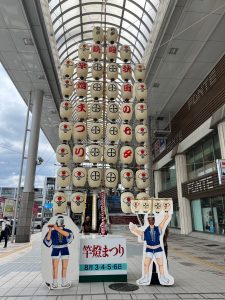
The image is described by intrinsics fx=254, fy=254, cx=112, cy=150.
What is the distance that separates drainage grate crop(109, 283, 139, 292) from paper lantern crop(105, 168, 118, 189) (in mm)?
3343

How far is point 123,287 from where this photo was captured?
5.23m

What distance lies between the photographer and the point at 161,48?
12906 millimetres

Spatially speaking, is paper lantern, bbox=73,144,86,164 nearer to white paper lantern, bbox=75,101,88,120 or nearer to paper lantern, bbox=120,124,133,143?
white paper lantern, bbox=75,101,88,120

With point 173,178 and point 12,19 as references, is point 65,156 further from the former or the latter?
point 173,178

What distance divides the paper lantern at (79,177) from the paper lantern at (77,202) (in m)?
0.37

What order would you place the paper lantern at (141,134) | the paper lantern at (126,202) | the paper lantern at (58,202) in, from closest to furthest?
the paper lantern at (58,202)
the paper lantern at (126,202)
the paper lantern at (141,134)

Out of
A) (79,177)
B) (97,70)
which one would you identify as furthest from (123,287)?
(97,70)

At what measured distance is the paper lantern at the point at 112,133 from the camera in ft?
29.0

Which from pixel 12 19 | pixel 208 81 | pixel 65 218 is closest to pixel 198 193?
pixel 208 81

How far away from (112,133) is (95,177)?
1674 mm

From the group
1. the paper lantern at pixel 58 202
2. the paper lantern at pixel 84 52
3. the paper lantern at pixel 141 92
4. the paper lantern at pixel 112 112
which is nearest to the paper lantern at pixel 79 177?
Answer: the paper lantern at pixel 58 202

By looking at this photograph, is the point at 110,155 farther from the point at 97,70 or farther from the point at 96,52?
the point at 96,52

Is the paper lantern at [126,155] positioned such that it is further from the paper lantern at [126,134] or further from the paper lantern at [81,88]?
the paper lantern at [81,88]

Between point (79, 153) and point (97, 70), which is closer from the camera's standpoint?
point (79, 153)
